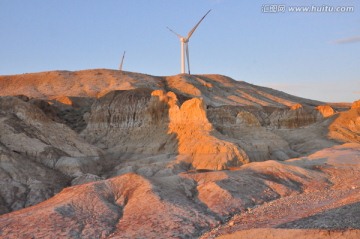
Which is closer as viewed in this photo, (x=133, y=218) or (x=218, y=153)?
(x=133, y=218)

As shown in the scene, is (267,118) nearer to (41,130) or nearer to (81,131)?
(81,131)

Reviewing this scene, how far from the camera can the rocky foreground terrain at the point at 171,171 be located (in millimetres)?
20609

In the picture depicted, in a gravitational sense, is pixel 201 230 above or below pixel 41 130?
below

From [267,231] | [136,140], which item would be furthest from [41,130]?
[267,231]

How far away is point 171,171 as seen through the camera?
37281 millimetres

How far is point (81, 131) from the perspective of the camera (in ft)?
178

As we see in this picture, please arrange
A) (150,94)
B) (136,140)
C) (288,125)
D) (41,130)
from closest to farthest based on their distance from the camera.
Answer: (41,130)
(136,140)
(150,94)
(288,125)

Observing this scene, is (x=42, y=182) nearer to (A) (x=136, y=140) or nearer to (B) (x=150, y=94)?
(A) (x=136, y=140)

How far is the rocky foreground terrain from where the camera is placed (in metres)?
20.6

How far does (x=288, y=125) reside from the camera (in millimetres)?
67250

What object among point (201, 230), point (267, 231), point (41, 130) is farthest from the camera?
point (41, 130)

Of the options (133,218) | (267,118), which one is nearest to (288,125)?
(267,118)

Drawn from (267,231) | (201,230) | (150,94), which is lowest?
(201,230)

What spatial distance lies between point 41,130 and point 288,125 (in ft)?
117
